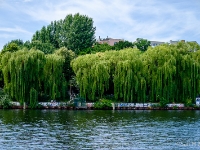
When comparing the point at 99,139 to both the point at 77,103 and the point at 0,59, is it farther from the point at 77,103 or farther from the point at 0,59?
the point at 0,59

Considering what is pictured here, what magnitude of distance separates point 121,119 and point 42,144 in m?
17.8

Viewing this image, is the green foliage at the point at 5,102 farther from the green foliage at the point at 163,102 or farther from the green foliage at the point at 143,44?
the green foliage at the point at 143,44

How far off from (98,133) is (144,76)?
28721 mm

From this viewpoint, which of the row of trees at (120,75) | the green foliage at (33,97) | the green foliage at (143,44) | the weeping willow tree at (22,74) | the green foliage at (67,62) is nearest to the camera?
the weeping willow tree at (22,74)

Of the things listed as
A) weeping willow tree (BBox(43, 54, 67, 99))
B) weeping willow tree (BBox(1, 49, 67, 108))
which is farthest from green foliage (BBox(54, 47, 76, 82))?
weeping willow tree (BBox(1, 49, 67, 108))

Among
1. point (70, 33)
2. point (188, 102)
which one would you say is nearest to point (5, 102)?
point (188, 102)

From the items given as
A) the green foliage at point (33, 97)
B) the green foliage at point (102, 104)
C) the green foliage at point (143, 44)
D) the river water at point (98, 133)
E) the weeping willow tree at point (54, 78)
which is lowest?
the river water at point (98, 133)

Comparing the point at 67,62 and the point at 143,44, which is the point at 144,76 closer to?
the point at 67,62

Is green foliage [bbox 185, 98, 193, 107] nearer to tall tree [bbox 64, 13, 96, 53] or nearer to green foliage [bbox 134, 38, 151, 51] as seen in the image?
tall tree [bbox 64, 13, 96, 53]

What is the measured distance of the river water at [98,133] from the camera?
1158 inches

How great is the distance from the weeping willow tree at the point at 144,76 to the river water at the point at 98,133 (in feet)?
49.6

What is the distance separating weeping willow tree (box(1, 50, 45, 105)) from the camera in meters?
57.4

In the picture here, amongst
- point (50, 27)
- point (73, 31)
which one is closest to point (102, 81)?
point (73, 31)

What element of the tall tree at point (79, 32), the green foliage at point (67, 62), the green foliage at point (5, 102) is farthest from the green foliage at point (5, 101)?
the tall tree at point (79, 32)
